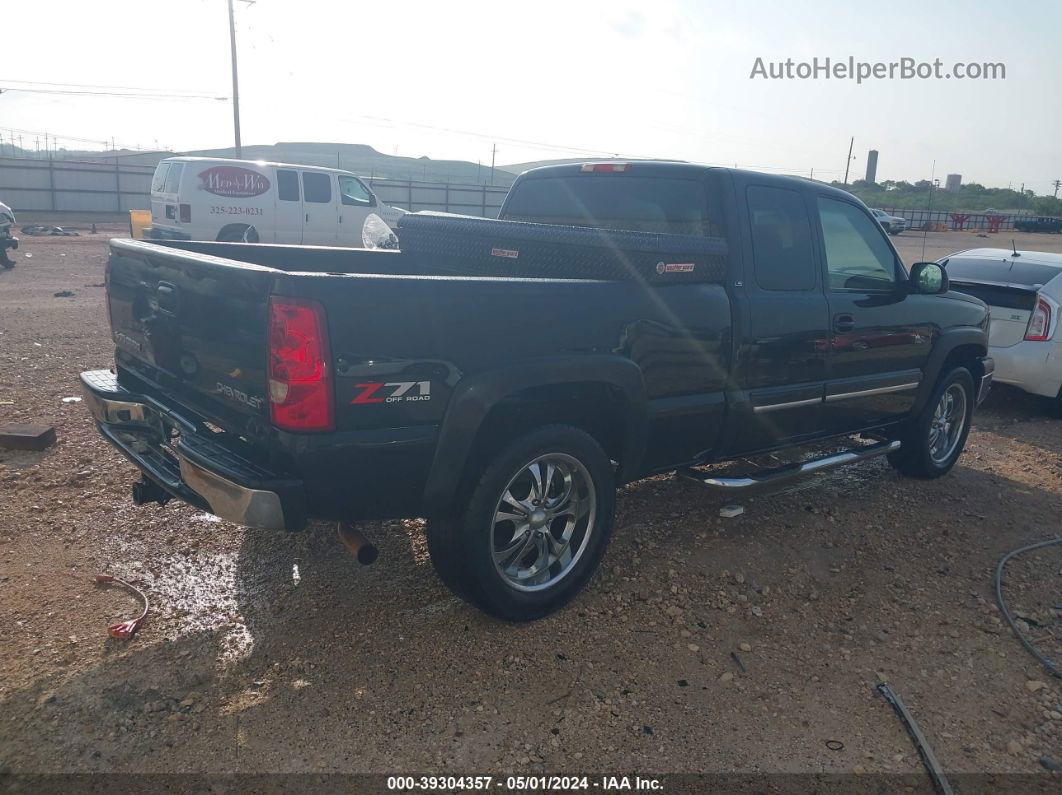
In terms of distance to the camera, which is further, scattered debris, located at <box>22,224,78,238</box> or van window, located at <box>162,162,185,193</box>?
scattered debris, located at <box>22,224,78,238</box>

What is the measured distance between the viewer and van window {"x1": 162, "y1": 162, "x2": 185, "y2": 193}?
51.7 feet

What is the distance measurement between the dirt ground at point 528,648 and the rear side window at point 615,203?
1.69m

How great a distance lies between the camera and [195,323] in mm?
3287

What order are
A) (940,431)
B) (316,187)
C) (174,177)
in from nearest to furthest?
(940,431)
(174,177)
(316,187)

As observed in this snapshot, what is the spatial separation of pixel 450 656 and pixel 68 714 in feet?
4.48

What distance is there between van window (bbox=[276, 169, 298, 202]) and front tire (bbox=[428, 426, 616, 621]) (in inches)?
578

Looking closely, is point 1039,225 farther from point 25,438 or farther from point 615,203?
point 25,438

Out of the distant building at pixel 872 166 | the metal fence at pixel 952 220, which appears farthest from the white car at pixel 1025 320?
the distant building at pixel 872 166

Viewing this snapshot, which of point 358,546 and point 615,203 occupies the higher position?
point 615,203

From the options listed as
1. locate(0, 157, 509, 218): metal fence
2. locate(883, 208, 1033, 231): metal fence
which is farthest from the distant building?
locate(0, 157, 509, 218): metal fence

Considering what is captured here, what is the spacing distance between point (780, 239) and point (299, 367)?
9.41ft

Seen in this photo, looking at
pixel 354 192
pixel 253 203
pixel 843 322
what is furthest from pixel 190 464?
pixel 354 192

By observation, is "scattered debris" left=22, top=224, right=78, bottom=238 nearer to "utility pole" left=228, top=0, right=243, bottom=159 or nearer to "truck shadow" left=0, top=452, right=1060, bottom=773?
"utility pole" left=228, top=0, right=243, bottom=159

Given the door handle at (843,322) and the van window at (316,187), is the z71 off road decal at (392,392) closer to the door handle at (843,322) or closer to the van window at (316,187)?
the door handle at (843,322)
